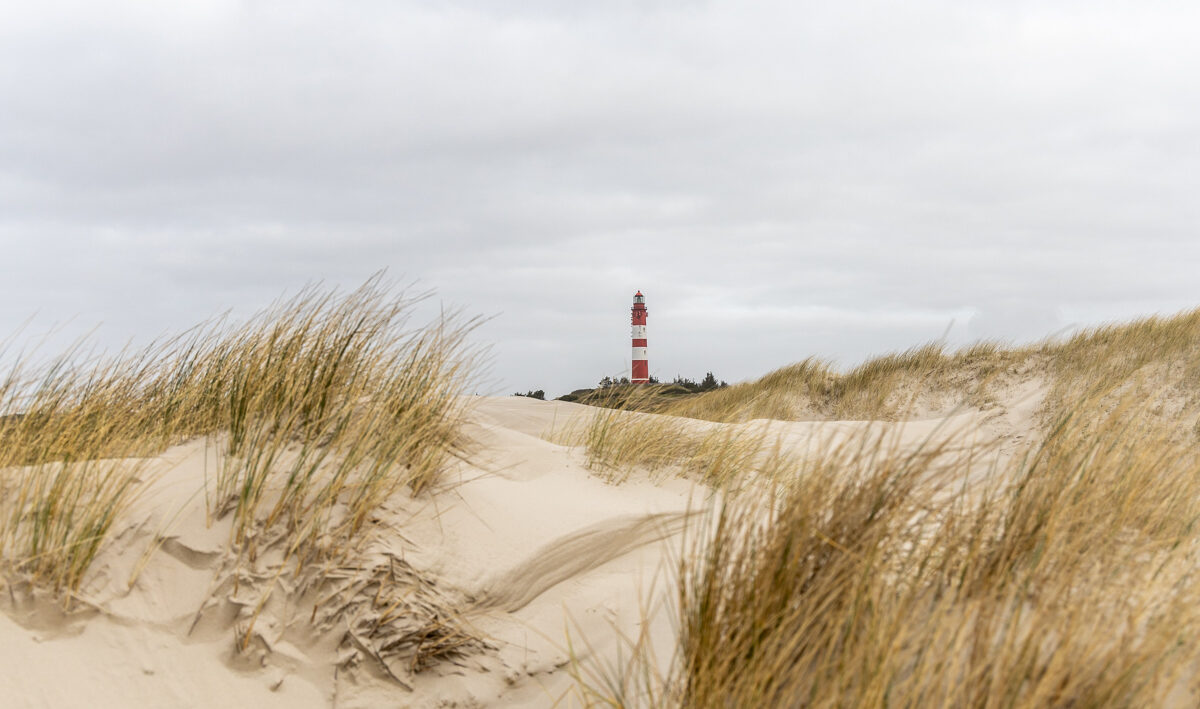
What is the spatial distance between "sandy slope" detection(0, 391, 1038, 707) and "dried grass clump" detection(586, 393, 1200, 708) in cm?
42

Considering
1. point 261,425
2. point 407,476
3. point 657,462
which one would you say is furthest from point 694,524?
point 261,425

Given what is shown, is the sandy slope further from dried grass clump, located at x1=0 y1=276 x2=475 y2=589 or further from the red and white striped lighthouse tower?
the red and white striped lighthouse tower

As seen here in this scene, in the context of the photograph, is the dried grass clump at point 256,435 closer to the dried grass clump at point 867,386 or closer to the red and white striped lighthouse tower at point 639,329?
the dried grass clump at point 867,386

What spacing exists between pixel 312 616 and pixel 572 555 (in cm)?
115

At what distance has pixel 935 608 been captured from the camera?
212cm

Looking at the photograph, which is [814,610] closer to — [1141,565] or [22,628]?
[1141,565]

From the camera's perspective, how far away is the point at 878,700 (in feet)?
5.86

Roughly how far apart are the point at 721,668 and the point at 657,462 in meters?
3.29

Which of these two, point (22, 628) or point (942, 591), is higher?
point (942, 591)

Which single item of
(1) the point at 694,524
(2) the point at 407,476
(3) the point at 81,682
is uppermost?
(2) the point at 407,476

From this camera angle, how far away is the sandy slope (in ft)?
9.52

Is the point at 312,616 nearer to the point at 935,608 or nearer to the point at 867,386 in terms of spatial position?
the point at 935,608

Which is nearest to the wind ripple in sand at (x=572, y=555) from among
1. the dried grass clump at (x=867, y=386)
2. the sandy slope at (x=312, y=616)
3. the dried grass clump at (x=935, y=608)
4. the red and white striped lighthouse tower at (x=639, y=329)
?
the sandy slope at (x=312, y=616)

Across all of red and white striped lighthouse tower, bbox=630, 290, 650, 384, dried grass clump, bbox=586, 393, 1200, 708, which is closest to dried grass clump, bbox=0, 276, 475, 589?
dried grass clump, bbox=586, 393, 1200, 708
